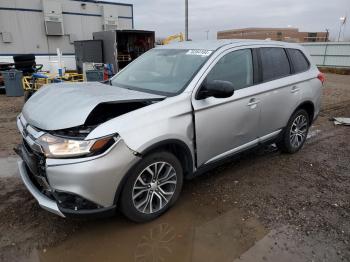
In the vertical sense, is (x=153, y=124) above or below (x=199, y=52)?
below

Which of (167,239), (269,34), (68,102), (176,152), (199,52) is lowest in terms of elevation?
(167,239)

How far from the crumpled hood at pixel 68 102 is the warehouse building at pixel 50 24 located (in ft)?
44.5

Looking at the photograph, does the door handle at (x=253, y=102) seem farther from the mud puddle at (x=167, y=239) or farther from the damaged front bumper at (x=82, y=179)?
the damaged front bumper at (x=82, y=179)

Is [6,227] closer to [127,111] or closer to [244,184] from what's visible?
[127,111]

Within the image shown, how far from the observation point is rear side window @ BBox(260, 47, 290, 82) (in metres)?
4.16

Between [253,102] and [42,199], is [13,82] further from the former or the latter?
[253,102]

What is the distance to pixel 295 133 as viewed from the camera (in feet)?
16.2

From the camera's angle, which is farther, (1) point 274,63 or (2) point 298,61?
(2) point 298,61

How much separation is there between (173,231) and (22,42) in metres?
16.5

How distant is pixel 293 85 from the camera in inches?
178

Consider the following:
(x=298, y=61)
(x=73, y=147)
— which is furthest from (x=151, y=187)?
(x=298, y=61)

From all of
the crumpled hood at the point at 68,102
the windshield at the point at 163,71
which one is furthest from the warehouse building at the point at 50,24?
the crumpled hood at the point at 68,102

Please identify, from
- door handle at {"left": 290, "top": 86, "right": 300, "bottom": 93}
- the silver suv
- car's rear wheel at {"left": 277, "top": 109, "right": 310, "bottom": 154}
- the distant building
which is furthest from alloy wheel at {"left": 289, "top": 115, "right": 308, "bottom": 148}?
the distant building

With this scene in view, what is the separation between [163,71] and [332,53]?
22296 mm
